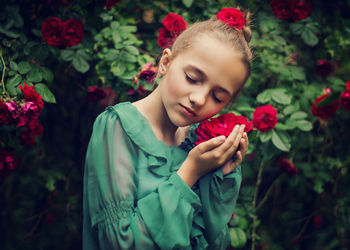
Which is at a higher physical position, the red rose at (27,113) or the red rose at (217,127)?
the red rose at (217,127)

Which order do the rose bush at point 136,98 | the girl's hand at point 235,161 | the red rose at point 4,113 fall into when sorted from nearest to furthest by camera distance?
the girl's hand at point 235,161
the red rose at point 4,113
the rose bush at point 136,98

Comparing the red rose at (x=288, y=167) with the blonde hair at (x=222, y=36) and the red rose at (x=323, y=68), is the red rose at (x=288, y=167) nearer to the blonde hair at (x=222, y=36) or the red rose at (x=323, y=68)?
the red rose at (x=323, y=68)

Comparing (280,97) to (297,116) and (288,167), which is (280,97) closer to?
(297,116)

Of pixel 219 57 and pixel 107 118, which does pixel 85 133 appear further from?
pixel 219 57

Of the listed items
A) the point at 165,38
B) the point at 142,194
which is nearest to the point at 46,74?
the point at 165,38

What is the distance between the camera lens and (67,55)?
1.78 metres

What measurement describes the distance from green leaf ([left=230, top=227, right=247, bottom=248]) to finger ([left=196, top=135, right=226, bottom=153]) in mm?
915

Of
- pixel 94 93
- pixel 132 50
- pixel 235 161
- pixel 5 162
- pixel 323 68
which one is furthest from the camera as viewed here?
pixel 323 68

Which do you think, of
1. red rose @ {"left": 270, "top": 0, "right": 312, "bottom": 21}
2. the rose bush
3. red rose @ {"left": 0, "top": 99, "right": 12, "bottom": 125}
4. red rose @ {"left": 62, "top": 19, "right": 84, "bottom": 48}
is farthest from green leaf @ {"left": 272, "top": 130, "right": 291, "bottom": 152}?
red rose @ {"left": 0, "top": 99, "right": 12, "bottom": 125}

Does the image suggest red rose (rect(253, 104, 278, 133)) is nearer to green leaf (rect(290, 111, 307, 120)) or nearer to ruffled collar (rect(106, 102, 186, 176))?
green leaf (rect(290, 111, 307, 120))

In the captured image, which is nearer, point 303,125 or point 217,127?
point 217,127

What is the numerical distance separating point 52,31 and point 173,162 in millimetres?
866

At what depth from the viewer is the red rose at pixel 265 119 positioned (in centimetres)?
A: 163

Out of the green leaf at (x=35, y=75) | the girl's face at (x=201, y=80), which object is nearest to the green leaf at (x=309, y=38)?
the girl's face at (x=201, y=80)
